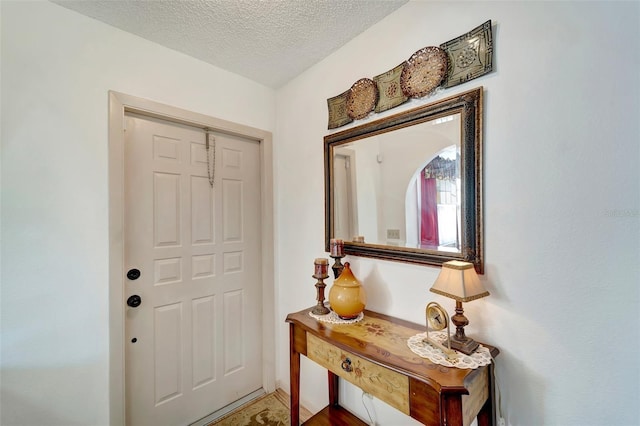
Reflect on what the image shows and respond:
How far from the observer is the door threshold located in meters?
1.76

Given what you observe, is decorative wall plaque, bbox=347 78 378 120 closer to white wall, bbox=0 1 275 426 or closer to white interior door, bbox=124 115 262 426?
white interior door, bbox=124 115 262 426

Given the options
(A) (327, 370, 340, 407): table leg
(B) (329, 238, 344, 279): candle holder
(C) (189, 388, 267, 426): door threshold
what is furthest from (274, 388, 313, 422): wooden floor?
(B) (329, 238, 344, 279): candle holder

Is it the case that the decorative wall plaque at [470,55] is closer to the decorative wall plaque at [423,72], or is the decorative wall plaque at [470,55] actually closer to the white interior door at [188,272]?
the decorative wall plaque at [423,72]

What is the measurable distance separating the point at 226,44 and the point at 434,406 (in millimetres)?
2129

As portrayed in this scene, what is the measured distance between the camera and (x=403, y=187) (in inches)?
52.5

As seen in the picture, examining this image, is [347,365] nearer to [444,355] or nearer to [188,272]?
[444,355]

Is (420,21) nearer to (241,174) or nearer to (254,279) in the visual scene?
(241,174)

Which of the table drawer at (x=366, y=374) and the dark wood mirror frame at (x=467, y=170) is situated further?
the dark wood mirror frame at (x=467, y=170)

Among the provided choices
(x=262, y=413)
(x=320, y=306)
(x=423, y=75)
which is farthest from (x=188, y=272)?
(x=423, y=75)

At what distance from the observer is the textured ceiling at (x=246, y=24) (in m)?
1.32

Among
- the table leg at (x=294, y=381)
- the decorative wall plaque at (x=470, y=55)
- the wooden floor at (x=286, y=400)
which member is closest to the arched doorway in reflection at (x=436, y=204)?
the decorative wall plaque at (x=470, y=55)

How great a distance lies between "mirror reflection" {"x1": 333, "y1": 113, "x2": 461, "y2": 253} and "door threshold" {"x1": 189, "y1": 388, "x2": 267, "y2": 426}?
1496 mm

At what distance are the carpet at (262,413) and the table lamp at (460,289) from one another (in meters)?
1.42

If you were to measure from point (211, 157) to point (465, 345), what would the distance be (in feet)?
6.14
